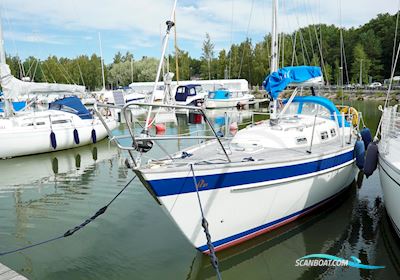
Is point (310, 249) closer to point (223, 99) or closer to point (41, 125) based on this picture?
point (41, 125)

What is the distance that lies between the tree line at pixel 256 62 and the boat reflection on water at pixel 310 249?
5589 cm

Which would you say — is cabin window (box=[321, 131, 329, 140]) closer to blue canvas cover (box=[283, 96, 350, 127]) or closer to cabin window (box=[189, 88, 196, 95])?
blue canvas cover (box=[283, 96, 350, 127])

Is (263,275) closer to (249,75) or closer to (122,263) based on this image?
(122,263)

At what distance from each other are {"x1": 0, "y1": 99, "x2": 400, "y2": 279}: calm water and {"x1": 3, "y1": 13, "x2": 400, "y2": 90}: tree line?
54.5 m

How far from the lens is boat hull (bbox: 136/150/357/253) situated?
594 cm

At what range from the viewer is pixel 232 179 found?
20.9ft

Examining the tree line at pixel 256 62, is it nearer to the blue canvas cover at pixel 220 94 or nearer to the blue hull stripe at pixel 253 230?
the blue canvas cover at pixel 220 94

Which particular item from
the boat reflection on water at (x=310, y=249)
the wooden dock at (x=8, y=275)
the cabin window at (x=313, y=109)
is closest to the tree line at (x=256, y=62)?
the cabin window at (x=313, y=109)

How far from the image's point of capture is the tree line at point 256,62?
65.8m

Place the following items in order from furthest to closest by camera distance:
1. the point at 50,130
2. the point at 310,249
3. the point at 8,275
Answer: the point at 50,130
the point at 310,249
the point at 8,275

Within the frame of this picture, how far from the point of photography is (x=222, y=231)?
665cm

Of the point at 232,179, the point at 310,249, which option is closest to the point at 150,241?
the point at 232,179

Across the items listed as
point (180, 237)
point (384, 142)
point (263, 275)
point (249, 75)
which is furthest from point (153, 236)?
point (249, 75)

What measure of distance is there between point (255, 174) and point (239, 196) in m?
0.51
